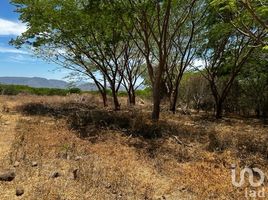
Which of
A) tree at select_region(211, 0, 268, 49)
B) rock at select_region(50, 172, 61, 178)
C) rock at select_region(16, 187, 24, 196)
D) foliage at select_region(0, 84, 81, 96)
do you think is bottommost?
rock at select_region(16, 187, 24, 196)

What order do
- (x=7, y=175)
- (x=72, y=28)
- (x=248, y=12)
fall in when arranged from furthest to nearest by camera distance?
(x=72, y=28)
(x=248, y=12)
(x=7, y=175)

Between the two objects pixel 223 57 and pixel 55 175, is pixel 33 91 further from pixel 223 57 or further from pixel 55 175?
pixel 55 175

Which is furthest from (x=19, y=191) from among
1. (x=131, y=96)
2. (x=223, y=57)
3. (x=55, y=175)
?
(x=131, y=96)

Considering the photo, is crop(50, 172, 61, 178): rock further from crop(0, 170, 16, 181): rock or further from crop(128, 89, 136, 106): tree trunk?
crop(128, 89, 136, 106): tree trunk

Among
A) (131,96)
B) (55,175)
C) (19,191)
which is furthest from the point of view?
(131,96)

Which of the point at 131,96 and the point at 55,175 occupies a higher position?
the point at 131,96

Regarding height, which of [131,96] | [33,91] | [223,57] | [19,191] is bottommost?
[19,191]

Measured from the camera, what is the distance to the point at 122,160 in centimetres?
947

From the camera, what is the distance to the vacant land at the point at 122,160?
721 centimetres

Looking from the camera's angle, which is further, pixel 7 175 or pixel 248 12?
pixel 248 12

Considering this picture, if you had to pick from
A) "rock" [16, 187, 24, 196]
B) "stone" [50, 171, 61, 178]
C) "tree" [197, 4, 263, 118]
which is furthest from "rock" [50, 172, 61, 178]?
"tree" [197, 4, 263, 118]

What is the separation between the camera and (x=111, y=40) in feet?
69.2

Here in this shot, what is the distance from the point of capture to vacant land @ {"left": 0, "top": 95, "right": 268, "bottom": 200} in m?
7.21

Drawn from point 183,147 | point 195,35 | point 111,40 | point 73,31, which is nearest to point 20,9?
point 73,31
